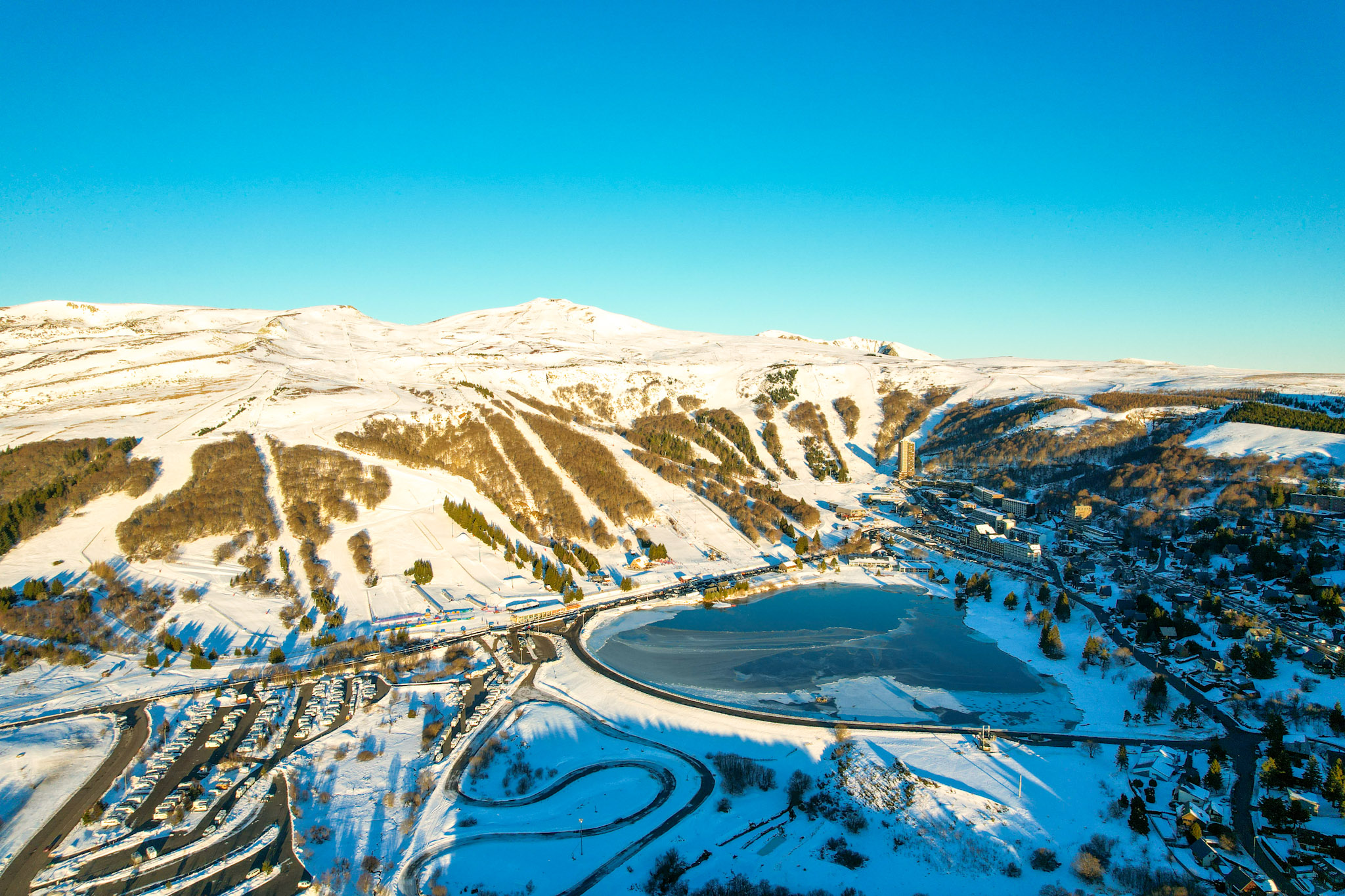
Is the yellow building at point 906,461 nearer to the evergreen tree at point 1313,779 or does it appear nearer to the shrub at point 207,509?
the evergreen tree at point 1313,779

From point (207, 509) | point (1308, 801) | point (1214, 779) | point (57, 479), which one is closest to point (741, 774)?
point (1214, 779)

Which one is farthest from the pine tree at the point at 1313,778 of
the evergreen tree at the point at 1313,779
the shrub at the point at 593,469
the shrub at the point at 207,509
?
the shrub at the point at 207,509

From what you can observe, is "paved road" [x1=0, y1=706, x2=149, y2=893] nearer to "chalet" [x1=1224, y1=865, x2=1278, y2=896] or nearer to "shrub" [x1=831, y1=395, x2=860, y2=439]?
"chalet" [x1=1224, y1=865, x2=1278, y2=896]

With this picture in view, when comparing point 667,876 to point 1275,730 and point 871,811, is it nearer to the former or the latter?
point 871,811

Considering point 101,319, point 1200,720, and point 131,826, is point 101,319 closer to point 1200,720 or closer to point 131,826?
point 131,826

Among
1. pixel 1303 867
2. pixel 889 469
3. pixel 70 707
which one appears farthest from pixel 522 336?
pixel 1303 867

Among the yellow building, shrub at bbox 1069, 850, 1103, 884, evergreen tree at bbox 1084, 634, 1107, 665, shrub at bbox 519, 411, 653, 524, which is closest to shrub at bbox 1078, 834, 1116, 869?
shrub at bbox 1069, 850, 1103, 884
